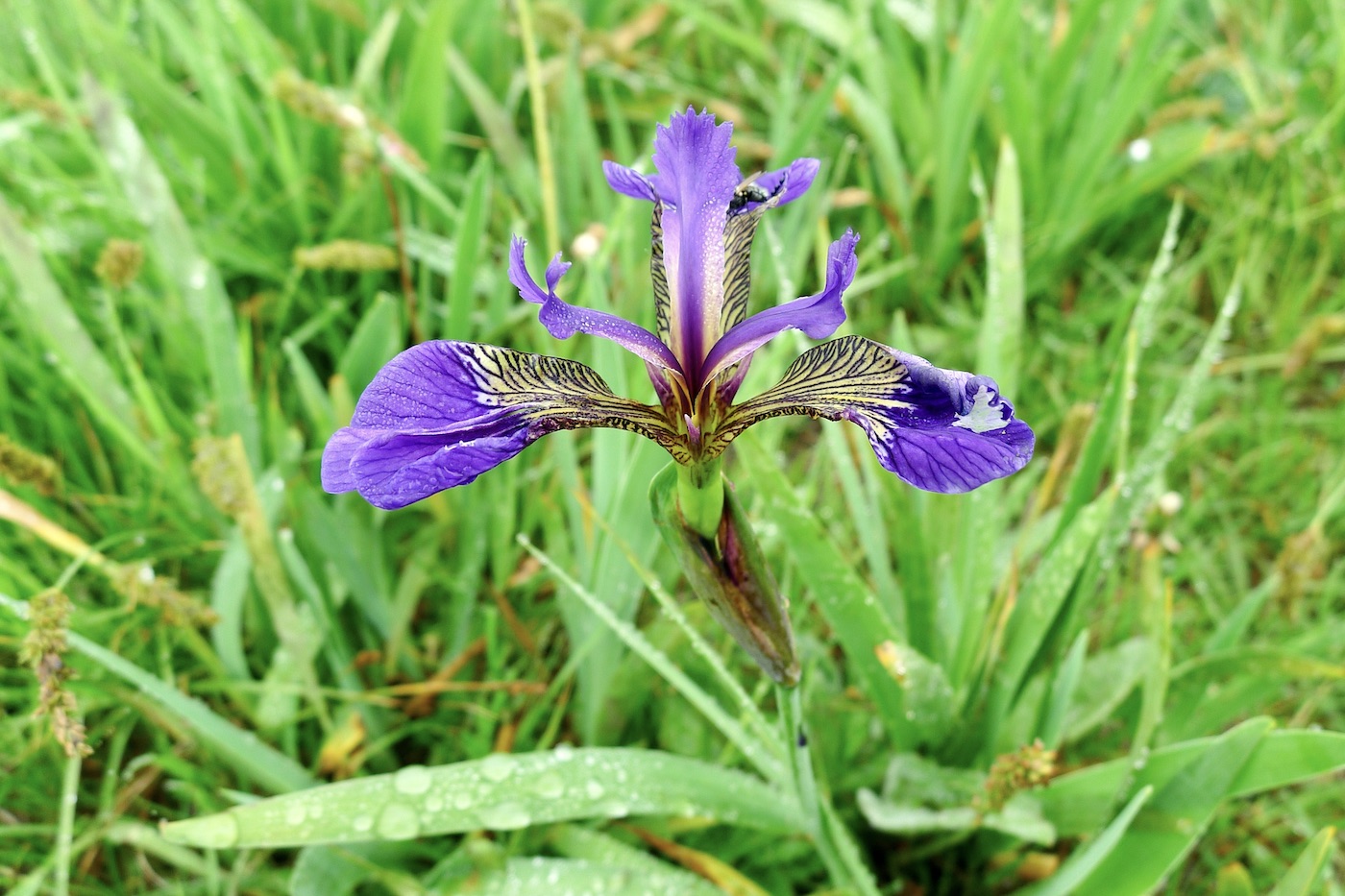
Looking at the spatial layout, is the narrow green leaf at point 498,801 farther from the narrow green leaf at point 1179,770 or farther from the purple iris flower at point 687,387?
the purple iris flower at point 687,387

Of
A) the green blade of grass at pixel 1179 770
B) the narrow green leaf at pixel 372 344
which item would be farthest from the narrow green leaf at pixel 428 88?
the green blade of grass at pixel 1179 770

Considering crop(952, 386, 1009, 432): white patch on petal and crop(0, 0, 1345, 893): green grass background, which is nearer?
crop(952, 386, 1009, 432): white patch on petal

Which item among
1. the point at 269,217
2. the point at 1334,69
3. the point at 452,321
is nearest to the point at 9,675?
the point at 452,321

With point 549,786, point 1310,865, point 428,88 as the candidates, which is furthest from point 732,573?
point 428,88

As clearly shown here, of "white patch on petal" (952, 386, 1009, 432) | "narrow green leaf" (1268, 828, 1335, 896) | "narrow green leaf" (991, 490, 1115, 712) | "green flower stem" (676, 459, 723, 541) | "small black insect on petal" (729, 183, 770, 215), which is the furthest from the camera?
"narrow green leaf" (991, 490, 1115, 712)

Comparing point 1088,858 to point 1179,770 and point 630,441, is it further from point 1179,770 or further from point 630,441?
point 630,441

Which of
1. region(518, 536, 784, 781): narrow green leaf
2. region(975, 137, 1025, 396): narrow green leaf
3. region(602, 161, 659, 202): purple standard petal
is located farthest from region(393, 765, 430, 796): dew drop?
region(975, 137, 1025, 396): narrow green leaf

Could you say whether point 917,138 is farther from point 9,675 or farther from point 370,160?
point 9,675

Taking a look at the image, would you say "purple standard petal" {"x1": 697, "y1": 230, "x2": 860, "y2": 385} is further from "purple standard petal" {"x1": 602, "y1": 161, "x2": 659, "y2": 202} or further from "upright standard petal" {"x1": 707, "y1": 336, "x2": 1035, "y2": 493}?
"purple standard petal" {"x1": 602, "y1": 161, "x2": 659, "y2": 202}
